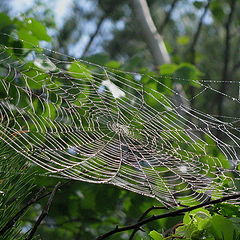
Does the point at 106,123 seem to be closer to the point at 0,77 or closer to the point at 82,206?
the point at 0,77

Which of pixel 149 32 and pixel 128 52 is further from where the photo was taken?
pixel 128 52

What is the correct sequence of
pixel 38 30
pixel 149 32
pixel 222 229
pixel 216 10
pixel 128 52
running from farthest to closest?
pixel 128 52 → pixel 216 10 → pixel 149 32 → pixel 38 30 → pixel 222 229

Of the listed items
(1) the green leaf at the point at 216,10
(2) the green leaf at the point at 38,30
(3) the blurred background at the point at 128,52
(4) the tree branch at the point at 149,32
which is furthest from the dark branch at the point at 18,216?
(1) the green leaf at the point at 216,10

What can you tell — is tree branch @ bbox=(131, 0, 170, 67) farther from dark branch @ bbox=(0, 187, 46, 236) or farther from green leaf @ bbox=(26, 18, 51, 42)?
dark branch @ bbox=(0, 187, 46, 236)

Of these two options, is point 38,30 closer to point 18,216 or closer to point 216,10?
point 18,216

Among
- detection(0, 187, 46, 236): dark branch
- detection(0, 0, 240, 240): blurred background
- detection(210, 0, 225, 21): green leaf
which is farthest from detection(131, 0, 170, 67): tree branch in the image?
detection(0, 187, 46, 236): dark branch

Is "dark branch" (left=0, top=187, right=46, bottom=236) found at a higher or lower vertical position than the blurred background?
lower

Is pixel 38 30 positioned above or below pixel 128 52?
below

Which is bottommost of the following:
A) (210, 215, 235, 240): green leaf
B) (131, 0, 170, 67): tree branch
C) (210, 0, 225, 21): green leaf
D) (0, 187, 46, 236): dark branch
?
(0, 187, 46, 236): dark branch

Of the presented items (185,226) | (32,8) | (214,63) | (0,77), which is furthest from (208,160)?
(214,63)

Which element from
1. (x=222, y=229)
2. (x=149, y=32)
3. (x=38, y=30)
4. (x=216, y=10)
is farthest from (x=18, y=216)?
(x=216, y=10)

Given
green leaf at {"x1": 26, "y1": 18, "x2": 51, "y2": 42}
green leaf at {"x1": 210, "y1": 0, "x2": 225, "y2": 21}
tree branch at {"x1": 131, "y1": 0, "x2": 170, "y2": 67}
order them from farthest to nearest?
green leaf at {"x1": 210, "y1": 0, "x2": 225, "y2": 21}
tree branch at {"x1": 131, "y1": 0, "x2": 170, "y2": 67}
green leaf at {"x1": 26, "y1": 18, "x2": 51, "y2": 42}
